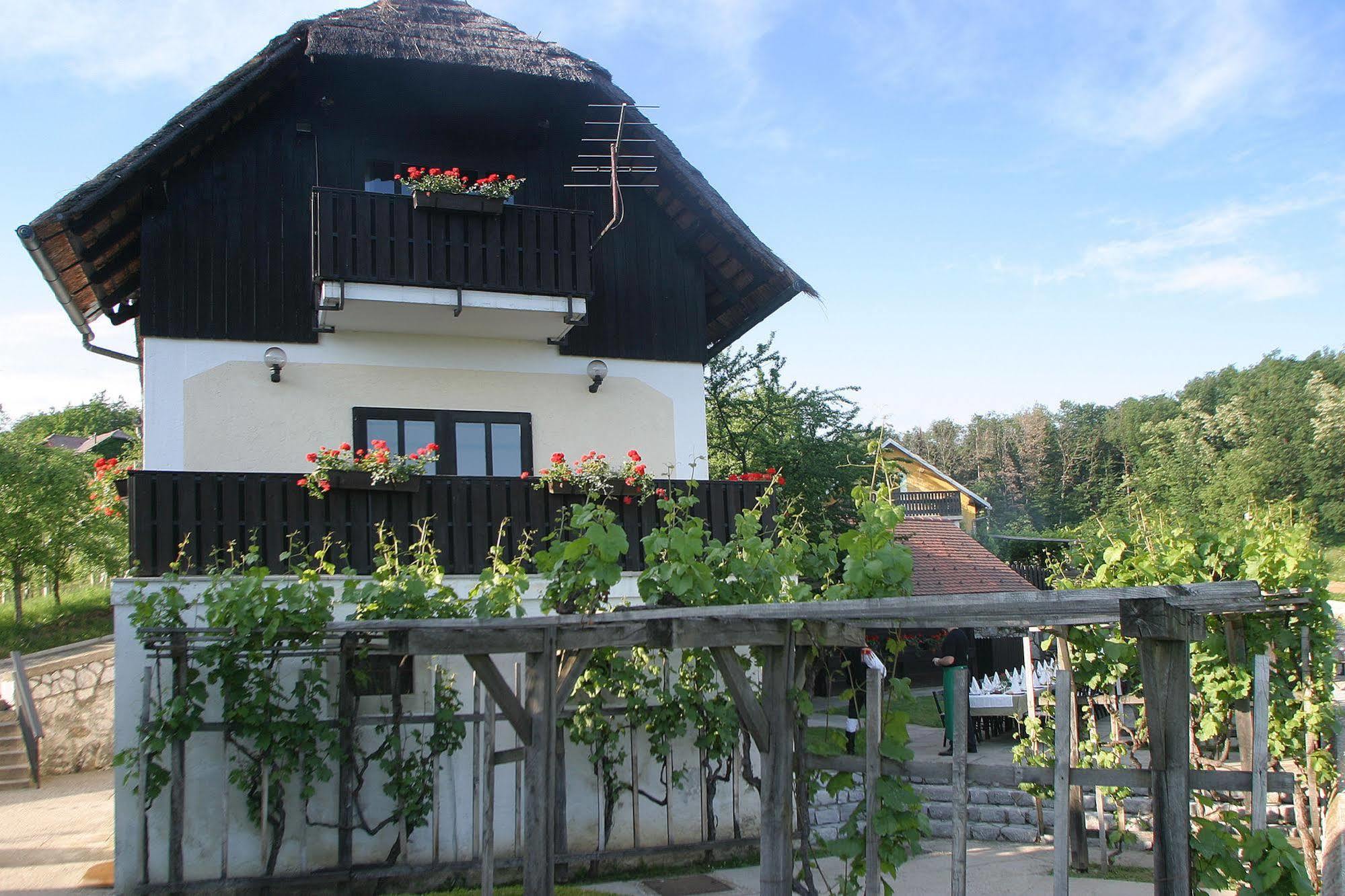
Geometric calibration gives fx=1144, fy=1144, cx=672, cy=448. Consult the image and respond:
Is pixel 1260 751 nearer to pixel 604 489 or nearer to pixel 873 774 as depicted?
pixel 873 774

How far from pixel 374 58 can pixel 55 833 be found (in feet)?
30.4

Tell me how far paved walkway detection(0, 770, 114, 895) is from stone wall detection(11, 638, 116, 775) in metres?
0.48

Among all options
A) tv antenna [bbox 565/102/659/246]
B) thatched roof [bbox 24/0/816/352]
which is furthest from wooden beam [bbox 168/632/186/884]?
tv antenna [bbox 565/102/659/246]

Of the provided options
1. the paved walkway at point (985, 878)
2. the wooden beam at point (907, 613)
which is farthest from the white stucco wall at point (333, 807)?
the wooden beam at point (907, 613)

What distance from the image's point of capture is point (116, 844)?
31.9ft

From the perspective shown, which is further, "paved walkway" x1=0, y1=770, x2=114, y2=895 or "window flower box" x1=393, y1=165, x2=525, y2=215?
"window flower box" x1=393, y1=165, x2=525, y2=215

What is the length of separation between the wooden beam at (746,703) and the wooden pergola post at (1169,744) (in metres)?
2.28

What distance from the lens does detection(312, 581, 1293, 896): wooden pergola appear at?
5133 millimetres

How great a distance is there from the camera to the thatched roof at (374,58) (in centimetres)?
1121

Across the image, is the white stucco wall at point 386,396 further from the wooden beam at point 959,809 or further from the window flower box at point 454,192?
the wooden beam at point 959,809

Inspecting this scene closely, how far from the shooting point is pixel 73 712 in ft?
59.9

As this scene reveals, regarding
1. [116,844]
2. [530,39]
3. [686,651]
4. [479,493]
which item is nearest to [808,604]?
[686,651]

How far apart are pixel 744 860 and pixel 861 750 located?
475cm

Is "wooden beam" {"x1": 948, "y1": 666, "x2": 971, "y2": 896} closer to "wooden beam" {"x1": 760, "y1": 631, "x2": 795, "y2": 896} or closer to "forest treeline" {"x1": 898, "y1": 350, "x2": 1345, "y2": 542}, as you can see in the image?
"wooden beam" {"x1": 760, "y1": 631, "x2": 795, "y2": 896}
